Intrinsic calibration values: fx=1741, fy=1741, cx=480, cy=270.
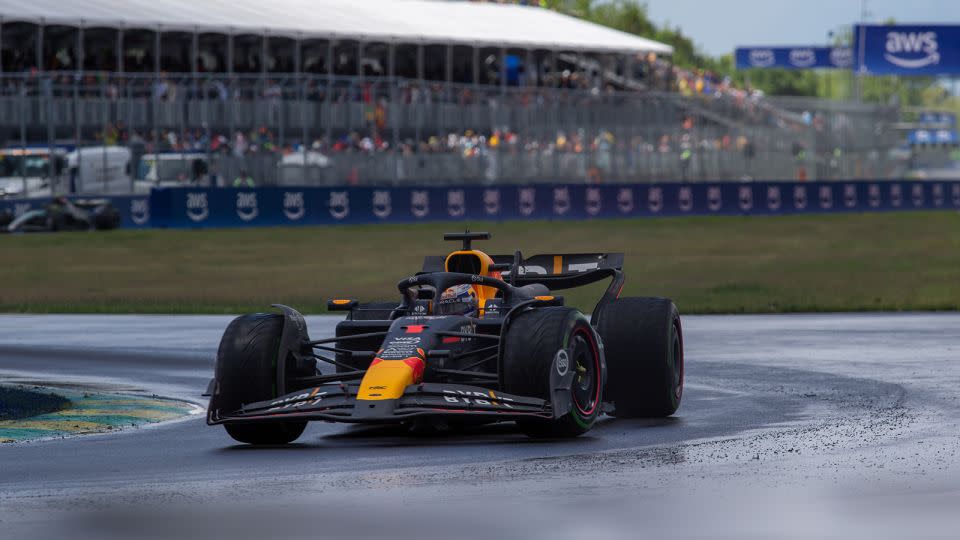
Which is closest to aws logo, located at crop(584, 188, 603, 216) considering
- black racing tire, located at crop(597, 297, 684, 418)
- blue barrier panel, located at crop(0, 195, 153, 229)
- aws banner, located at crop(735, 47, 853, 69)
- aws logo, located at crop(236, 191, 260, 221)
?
aws logo, located at crop(236, 191, 260, 221)

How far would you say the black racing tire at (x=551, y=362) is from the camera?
10.2 m

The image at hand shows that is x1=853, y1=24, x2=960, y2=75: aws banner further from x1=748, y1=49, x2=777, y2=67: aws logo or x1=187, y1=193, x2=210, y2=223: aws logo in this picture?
x1=748, y1=49, x2=777, y2=67: aws logo

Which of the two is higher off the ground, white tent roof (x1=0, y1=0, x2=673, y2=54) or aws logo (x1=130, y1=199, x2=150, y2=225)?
white tent roof (x1=0, y1=0, x2=673, y2=54)

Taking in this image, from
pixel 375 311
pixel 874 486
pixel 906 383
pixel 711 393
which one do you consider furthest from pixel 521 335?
pixel 906 383

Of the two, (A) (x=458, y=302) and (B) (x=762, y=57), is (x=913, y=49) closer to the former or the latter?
(B) (x=762, y=57)

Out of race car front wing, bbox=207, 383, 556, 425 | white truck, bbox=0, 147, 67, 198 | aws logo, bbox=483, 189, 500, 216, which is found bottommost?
race car front wing, bbox=207, 383, 556, 425

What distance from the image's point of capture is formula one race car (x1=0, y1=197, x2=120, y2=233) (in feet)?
137

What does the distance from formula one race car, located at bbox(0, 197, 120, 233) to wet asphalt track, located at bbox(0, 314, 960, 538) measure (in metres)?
28.2

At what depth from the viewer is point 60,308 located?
81.2 ft

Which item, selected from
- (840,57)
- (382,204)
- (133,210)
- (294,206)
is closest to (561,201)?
(382,204)

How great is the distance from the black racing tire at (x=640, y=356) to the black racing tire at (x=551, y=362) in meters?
0.64

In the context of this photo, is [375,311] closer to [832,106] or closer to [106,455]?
[106,455]

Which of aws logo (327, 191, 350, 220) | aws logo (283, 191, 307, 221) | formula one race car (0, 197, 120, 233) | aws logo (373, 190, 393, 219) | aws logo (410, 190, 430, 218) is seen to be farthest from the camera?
aws logo (410, 190, 430, 218)

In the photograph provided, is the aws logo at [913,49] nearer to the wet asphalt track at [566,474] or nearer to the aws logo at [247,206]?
the aws logo at [247,206]
